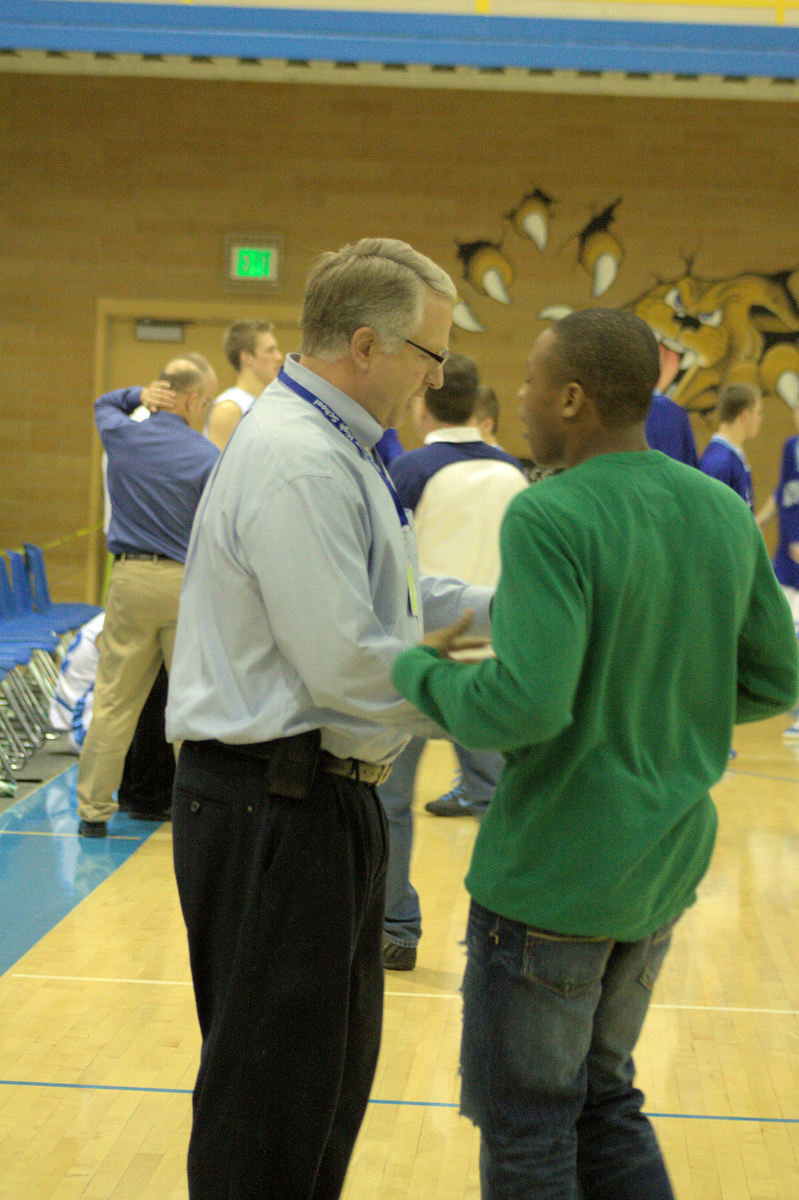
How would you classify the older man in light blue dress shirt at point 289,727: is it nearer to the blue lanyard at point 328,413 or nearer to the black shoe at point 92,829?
the blue lanyard at point 328,413

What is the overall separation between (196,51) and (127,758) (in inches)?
212

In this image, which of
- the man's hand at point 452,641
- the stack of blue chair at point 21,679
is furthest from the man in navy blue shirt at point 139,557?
the man's hand at point 452,641

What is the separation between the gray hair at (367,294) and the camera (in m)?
1.80

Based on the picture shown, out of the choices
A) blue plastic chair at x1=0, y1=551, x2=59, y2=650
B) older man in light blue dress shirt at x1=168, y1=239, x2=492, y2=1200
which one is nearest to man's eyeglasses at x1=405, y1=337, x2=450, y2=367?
older man in light blue dress shirt at x1=168, y1=239, x2=492, y2=1200

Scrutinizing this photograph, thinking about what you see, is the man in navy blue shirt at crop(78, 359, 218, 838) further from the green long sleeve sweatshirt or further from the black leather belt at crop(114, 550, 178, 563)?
the green long sleeve sweatshirt

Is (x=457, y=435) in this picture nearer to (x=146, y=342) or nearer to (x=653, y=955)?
(x=653, y=955)

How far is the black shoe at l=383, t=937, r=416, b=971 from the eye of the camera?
3607 millimetres

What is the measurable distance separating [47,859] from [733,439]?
3.80 m

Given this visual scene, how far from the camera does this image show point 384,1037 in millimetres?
3197

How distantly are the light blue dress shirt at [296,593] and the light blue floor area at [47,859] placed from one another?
2143 millimetres

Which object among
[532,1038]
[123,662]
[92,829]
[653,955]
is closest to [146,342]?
[123,662]

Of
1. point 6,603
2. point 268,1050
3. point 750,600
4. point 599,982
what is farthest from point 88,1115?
point 6,603

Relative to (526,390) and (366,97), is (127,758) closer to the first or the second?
(526,390)

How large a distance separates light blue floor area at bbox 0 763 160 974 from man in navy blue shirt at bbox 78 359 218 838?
0.48 ft
